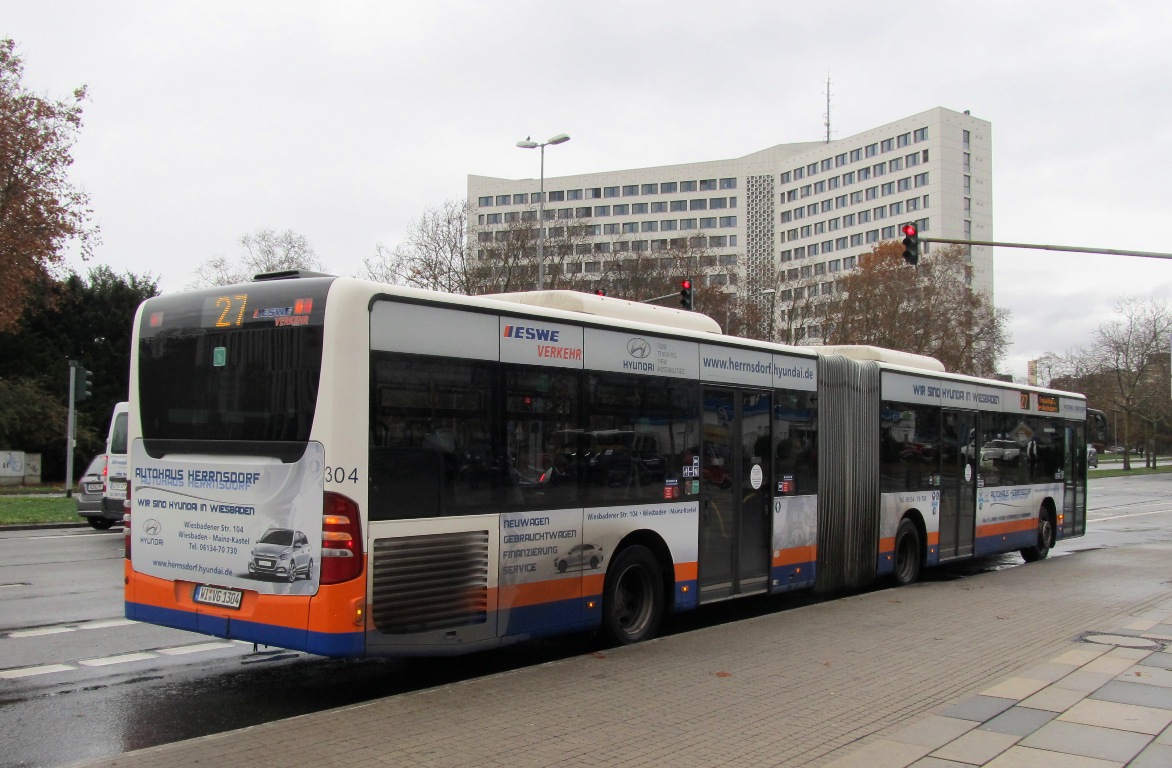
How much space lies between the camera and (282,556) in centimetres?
701

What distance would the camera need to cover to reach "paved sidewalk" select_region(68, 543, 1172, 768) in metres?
5.91

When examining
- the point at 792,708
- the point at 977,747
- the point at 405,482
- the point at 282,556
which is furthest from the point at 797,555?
the point at 282,556

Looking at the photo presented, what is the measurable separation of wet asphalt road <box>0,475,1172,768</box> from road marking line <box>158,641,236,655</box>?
0.01 meters

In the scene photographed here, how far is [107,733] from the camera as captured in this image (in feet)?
21.8

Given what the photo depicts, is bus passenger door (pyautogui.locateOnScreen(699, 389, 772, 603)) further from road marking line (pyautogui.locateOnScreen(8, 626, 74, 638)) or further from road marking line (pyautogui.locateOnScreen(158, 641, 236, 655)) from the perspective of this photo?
road marking line (pyautogui.locateOnScreen(8, 626, 74, 638))

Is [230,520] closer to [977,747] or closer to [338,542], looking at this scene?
[338,542]

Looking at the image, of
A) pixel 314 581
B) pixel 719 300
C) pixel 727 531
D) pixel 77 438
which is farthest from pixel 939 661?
pixel 719 300

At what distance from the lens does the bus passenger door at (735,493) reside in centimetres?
1058

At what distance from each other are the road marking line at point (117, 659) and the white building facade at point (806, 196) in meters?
93.2

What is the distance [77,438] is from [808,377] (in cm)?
3602

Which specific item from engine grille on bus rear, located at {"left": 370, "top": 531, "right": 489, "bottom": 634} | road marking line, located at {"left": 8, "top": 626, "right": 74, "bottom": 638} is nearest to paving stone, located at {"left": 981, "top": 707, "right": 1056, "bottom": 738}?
engine grille on bus rear, located at {"left": 370, "top": 531, "right": 489, "bottom": 634}

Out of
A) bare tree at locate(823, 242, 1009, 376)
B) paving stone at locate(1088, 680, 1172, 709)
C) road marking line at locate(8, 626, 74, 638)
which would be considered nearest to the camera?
paving stone at locate(1088, 680, 1172, 709)

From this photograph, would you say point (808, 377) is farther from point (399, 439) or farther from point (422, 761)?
point (422, 761)

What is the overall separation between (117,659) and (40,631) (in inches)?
66.6
